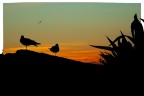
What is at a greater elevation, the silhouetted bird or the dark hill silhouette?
the silhouetted bird

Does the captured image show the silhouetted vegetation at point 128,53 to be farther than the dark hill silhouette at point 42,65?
No

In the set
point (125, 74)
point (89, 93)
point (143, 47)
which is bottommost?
point (89, 93)

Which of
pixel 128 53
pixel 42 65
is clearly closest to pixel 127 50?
pixel 128 53

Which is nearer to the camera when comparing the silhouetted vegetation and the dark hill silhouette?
the silhouetted vegetation

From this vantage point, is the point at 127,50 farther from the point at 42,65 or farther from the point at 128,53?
the point at 42,65

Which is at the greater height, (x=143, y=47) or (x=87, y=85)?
(x=143, y=47)

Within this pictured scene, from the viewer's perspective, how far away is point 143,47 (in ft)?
9.58

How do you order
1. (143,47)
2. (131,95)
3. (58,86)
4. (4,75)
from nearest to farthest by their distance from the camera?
(131,95)
(143,47)
(58,86)
(4,75)

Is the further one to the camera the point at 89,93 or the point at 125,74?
the point at 89,93

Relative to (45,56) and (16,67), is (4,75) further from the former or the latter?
(45,56)

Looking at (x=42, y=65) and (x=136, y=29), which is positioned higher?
(x=136, y=29)

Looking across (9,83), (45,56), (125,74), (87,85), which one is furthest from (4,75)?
(125,74)

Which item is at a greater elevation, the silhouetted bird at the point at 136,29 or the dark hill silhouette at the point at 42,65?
the silhouetted bird at the point at 136,29

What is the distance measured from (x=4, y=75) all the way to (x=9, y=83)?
0.13 metres
